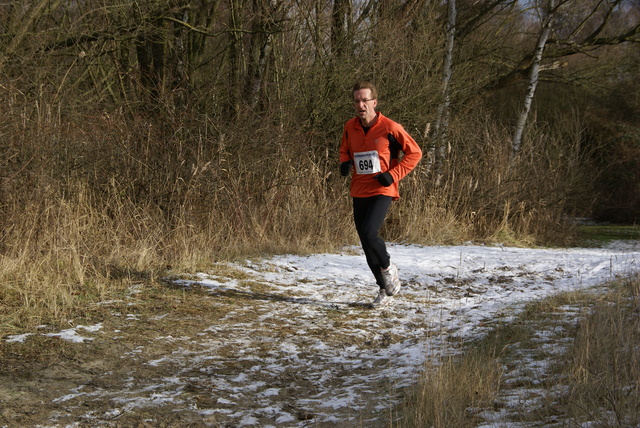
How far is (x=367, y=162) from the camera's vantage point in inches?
233

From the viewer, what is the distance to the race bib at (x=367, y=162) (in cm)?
589

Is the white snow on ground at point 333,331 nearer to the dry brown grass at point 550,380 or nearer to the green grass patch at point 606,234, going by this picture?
the dry brown grass at point 550,380

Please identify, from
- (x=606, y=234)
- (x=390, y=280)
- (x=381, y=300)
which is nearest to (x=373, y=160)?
(x=390, y=280)

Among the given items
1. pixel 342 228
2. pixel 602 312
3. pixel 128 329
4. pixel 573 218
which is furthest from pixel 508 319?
pixel 573 218

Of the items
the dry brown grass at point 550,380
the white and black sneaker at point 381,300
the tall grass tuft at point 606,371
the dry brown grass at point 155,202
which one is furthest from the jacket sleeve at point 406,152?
the dry brown grass at point 155,202

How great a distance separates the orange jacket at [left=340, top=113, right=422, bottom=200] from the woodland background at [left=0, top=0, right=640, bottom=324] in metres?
2.42

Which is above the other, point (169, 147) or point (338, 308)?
point (169, 147)

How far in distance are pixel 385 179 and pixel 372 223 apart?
43 centimetres

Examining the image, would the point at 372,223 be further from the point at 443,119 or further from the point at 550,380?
the point at 443,119

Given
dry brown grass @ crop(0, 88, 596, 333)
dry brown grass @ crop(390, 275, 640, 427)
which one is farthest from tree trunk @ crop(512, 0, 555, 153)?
dry brown grass @ crop(390, 275, 640, 427)

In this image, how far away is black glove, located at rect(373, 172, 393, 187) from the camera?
575cm

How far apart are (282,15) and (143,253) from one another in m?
5.62

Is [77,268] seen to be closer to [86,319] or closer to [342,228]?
[86,319]

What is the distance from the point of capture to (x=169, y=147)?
30.4 feet
